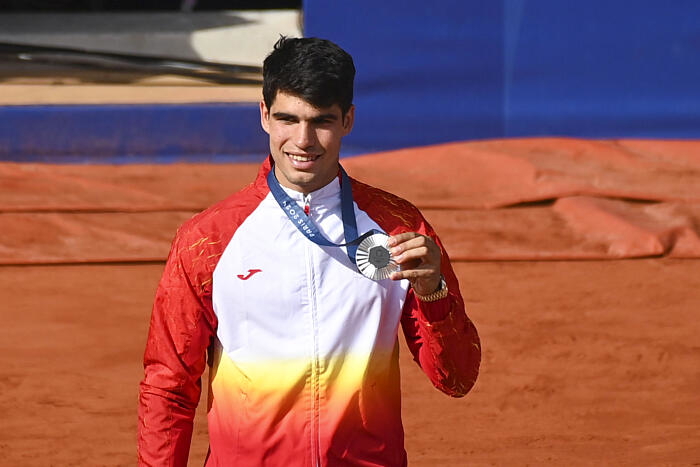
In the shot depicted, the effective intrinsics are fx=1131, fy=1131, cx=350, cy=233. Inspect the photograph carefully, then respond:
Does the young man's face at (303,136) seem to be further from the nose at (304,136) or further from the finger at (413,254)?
the finger at (413,254)

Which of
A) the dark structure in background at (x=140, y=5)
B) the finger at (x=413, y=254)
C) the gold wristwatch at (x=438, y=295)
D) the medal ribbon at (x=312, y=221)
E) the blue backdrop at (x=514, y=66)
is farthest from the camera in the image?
the dark structure in background at (x=140, y=5)

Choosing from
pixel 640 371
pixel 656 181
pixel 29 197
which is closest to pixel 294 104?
pixel 640 371

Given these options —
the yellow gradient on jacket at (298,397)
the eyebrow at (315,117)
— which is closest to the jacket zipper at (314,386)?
the yellow gradient on jacket at (298,397)

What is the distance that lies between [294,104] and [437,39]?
19.5ft

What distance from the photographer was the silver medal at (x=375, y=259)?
2.43 m

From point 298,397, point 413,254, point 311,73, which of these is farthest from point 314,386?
point 311,73

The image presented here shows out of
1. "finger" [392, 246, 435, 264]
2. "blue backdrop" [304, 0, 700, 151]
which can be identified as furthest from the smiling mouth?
"blue backdrop" [304, 0, 700, 151]

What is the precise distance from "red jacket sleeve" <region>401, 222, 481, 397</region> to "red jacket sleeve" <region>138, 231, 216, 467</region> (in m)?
0.48

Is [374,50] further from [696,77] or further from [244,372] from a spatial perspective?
[244,372]

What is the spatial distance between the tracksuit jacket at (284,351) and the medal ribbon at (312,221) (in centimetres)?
3

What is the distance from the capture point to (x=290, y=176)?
8.46 feet

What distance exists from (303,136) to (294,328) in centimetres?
44

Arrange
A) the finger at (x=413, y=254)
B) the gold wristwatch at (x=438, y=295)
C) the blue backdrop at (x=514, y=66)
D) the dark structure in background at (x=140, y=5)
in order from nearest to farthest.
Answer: the finger at (x=413, y=254), the gold wristwatch at (x=438, y=295), the blue backdrop at (x=514, y=66), the dark structure in background at (x=140, y=5)

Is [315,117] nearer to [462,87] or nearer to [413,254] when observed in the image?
[413,254]
